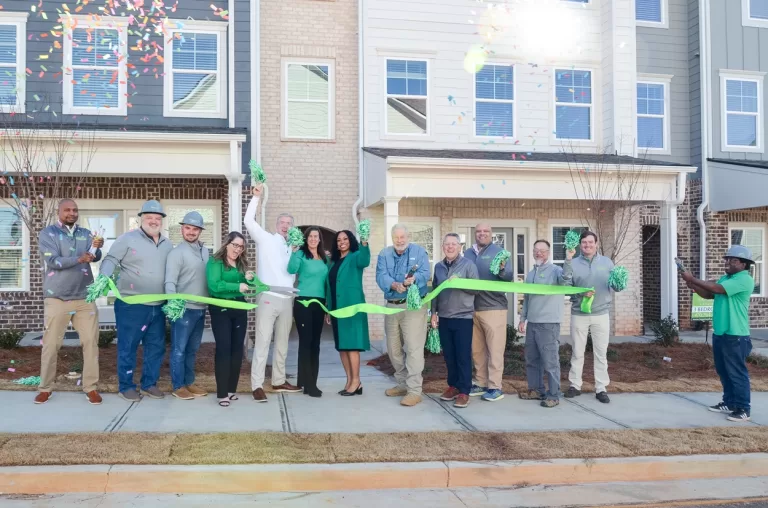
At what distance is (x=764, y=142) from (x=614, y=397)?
1079cm

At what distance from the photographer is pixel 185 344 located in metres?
7.06

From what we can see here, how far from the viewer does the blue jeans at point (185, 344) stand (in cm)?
697

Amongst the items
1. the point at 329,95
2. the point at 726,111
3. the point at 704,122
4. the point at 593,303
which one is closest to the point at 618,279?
the point at 593,303

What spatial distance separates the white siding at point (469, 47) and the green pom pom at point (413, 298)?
6.58 meters

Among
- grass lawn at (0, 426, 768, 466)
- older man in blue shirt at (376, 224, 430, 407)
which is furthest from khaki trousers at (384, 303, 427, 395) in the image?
grass lawn at (0, 426, 768, 466)

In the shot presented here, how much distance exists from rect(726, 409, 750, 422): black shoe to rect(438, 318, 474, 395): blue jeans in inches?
106

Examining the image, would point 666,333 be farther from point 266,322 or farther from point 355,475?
point 355,475

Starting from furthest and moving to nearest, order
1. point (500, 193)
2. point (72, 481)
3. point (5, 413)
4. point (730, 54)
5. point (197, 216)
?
1. point (730, 54)
2. point (500, 193)
3. point (197, 216)
4. point (5, 413)
5. point (72, 481)

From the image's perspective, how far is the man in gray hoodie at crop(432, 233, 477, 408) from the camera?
7.13 m

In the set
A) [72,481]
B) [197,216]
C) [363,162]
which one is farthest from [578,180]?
[72,481]

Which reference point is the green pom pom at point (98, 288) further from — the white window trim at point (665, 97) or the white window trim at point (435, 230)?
the white window trim at point (665, 97)

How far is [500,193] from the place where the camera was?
12.1 m

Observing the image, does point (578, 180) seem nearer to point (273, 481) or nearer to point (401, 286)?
point (401, 286)

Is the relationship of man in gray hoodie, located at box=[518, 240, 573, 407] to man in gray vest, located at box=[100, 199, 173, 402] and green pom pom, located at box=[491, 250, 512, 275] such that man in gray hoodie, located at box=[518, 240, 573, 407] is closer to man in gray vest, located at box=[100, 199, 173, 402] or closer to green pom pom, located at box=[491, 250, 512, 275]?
green pom pom, located at box=[491, 250, 512, 275]
